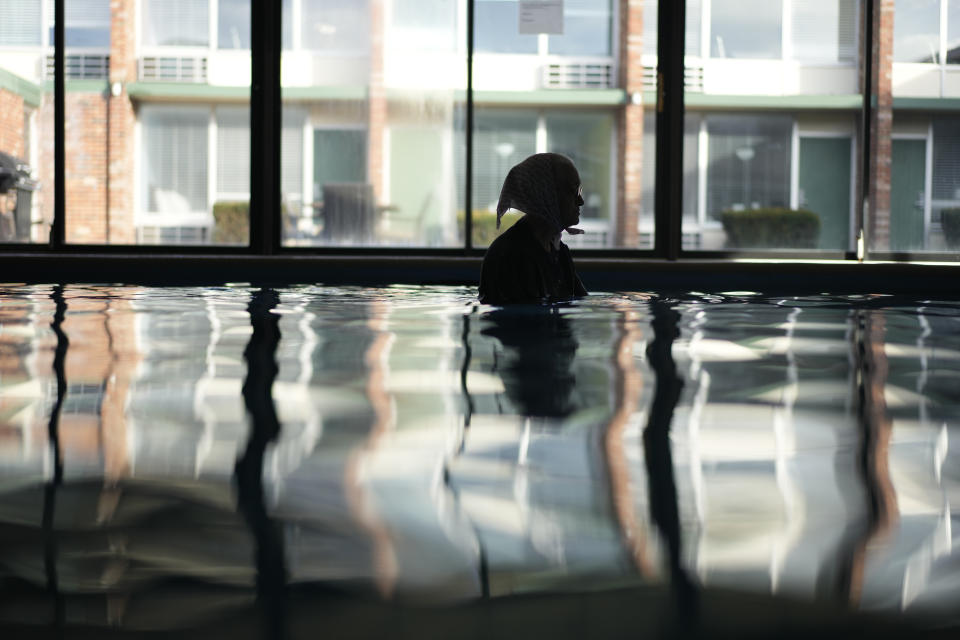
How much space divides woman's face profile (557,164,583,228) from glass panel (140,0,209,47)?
478 cm

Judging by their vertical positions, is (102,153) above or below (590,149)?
below

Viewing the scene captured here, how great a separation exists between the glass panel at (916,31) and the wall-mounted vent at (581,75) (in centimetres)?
220

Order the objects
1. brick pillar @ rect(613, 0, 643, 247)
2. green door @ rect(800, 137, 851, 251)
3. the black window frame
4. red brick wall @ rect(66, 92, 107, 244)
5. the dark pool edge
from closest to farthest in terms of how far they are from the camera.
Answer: the dark pool edge → the black window frame → red brick wall @ rect(66, 92, 107, 244) → brick pillar @ rect(613, 0, 643, 247) → green door @ rect(800, 137, 851, 251)

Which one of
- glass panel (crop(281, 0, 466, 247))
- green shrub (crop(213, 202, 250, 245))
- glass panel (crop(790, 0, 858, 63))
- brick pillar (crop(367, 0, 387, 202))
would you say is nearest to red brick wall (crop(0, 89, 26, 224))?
green shrub (crop(213, 202, 250, 245))

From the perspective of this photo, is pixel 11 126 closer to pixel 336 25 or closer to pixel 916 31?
pixel 336 25

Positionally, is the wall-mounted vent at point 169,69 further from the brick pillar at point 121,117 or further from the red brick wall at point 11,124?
the red brick wall at point 11,124

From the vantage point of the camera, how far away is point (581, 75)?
8125 mm

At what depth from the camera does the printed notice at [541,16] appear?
795 centimetres

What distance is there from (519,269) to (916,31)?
543 centimetres

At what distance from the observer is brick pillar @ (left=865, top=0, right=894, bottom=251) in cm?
802

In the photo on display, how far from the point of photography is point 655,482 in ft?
3.96

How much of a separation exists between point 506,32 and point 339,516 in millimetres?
7257

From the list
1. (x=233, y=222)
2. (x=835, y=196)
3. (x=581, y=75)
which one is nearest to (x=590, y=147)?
(x=581, y=75)

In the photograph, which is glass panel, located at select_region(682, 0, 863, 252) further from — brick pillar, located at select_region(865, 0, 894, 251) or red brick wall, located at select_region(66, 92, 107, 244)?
red brick wall, located at select_region(66, 92, 107, 244)
